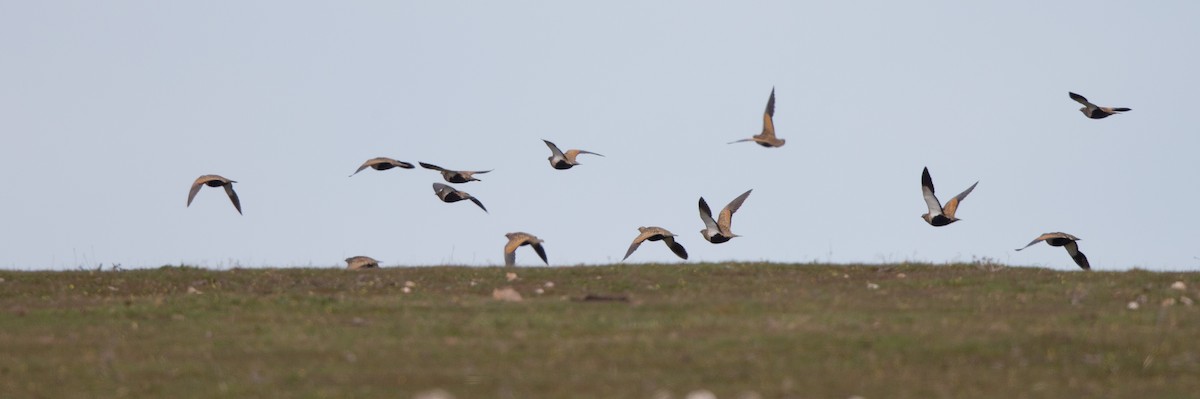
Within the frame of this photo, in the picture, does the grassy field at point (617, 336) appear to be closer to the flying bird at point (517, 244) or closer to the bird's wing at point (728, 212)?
A: the flying bird at point (517, 244)

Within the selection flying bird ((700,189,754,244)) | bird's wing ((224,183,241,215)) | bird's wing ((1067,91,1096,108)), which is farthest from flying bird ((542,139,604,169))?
bird's wing ((1067,91,1096,108))

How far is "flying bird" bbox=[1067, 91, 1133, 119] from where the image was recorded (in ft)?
106

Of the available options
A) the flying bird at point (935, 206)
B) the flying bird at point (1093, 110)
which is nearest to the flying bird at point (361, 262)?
the flying bird at point (935, 206)

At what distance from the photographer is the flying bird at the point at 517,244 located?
30317 millimetres

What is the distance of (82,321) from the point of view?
21.4m

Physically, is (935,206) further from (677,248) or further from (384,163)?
(384,163)

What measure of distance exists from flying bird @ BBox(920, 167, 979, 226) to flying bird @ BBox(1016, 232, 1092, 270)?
1.92 metres

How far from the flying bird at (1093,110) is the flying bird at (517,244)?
11575 mm

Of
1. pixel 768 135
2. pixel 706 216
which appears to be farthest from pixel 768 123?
pixel 706 216

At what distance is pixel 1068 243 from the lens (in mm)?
31969

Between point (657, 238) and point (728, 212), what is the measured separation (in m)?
1.74

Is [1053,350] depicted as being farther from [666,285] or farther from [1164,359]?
[666,285]

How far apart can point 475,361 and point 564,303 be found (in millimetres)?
5174

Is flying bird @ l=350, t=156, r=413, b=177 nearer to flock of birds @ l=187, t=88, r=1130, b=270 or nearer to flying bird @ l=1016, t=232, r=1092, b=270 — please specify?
flock of birds @ l=187, t=88, r=1130, b=270
